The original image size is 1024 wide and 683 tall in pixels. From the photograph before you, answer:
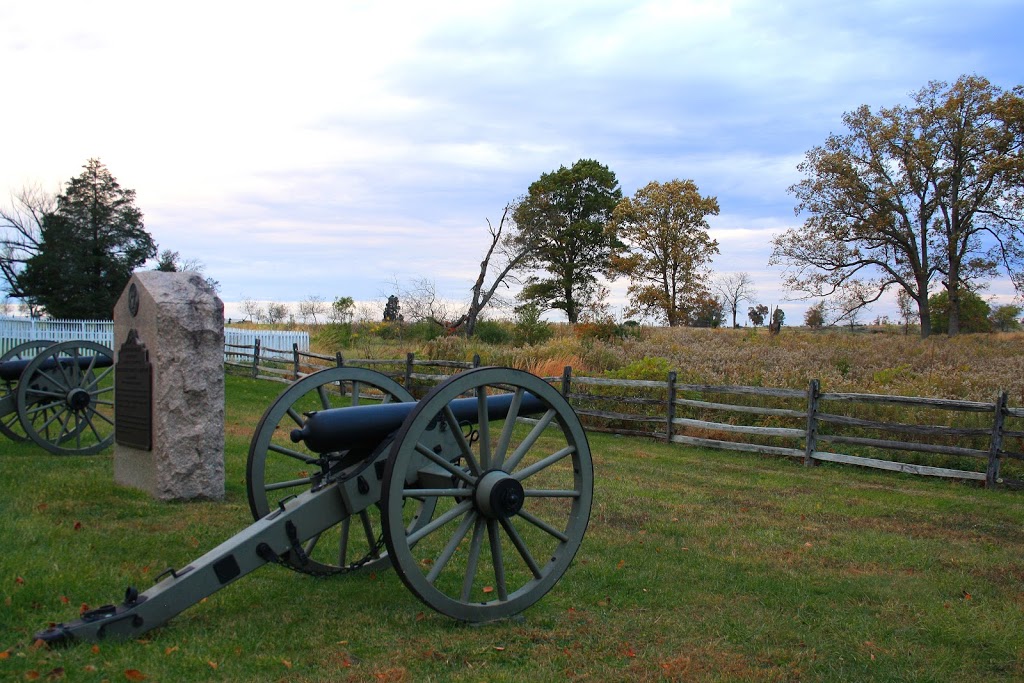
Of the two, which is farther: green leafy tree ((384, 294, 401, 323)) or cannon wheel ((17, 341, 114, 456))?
green leafy tree ((384, 294, 401, 323))

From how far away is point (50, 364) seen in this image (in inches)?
369

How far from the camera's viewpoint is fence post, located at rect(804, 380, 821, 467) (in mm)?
11180

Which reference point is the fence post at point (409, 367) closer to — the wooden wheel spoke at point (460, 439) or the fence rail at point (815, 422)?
the fence rail at point (815, 422)

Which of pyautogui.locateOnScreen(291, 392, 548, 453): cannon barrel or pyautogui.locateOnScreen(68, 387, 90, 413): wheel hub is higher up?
pyautogui.locateOnScreen(291, 392, 548, 453): cannon barrel

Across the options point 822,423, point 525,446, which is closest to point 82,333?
point 822,423

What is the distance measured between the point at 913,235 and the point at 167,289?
30.3 meters

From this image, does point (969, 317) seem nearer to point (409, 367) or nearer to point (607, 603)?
point (409, 367)

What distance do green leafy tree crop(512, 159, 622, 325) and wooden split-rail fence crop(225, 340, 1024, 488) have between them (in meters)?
23.9

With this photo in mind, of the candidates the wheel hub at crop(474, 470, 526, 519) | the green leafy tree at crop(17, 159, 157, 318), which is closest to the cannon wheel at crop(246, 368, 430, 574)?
the wheel hub at crop(474, 470, 526, 519)

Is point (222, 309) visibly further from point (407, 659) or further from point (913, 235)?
point (913, 235)

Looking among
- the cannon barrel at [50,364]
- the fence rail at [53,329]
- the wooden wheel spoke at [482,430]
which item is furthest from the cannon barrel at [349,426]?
the fence rail at [53,329]

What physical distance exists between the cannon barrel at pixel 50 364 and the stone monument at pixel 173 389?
2.42 meters

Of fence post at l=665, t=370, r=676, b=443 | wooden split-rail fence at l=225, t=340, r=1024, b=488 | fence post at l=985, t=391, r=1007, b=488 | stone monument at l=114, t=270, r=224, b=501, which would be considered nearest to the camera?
stone monument at l=114, t=270, r=224, b=501

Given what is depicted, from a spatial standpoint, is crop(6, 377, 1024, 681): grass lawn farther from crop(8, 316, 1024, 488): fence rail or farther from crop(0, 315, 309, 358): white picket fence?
crop(0, 315, 309, 358): white picket fence
